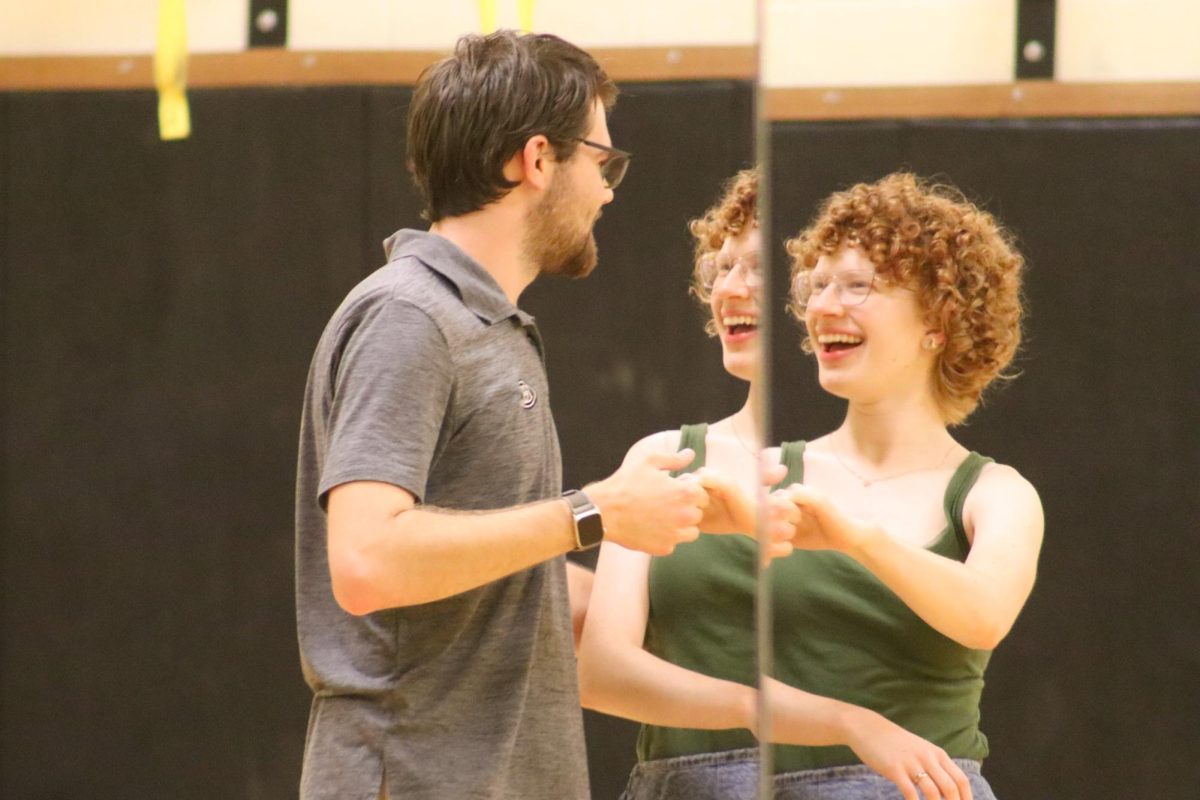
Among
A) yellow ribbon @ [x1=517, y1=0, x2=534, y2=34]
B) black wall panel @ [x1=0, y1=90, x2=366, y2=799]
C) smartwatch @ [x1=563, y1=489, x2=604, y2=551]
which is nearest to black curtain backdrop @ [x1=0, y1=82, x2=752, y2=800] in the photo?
black wall panel @ [x1=0, y1=90, x2=366, y2=799]

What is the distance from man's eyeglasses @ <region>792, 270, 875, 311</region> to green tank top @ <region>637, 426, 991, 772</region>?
0.13 meters

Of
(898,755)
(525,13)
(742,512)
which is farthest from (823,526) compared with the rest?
(525,13)

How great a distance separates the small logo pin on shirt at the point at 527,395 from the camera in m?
0.76

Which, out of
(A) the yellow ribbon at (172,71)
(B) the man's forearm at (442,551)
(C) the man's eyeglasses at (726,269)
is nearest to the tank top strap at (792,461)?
(C) the man's eyeglasses at (726,269)

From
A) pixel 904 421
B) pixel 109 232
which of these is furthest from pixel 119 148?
pixel 904 421

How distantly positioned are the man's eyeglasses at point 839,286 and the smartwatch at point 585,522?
0.88 ft

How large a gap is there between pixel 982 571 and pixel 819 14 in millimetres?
518

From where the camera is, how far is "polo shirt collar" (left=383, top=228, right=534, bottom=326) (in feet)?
2.45

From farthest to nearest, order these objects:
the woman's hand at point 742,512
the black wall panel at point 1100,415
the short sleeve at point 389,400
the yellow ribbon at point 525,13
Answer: the black wall panel at point 1100,415 < the yellow ribbon at point 525,13 < the woman's hand at point 742,512 < the short sleeve at point 389,400

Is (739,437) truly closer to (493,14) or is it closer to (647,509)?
(647,509)

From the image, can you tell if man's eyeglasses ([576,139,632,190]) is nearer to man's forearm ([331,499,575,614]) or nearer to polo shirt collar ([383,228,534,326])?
polo shirt collar ([383,228,534,326])

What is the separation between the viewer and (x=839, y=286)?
2.92 ft

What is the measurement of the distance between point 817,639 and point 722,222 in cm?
28

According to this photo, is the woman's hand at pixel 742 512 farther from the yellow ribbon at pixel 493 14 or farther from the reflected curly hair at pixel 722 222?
the yellow ribbon at pixel 493 14
